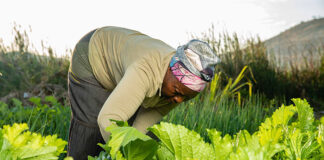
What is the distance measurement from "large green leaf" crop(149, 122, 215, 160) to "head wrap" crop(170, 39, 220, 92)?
1117 millimetres

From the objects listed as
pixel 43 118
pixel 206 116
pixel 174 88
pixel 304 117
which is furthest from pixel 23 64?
pixel 304 117

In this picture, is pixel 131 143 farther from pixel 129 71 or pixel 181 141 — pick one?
pixel 129 71

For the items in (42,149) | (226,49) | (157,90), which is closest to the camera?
(42,149)

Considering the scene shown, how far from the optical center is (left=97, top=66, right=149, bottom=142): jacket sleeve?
5.02 ft

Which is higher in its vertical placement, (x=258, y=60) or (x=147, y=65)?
(x=147, y=65)

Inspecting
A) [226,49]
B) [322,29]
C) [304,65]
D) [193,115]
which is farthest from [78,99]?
[322,29]

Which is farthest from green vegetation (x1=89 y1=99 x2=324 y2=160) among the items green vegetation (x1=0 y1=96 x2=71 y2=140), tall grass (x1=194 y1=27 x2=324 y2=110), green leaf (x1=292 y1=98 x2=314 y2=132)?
tall grass (x1=194 y1=27 x2=324 y2=110)

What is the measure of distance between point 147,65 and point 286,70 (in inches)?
230

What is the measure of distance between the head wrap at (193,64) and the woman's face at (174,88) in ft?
0.10

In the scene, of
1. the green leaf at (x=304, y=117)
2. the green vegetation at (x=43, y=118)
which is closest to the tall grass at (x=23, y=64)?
the green vegetation at (x=43, y=118)

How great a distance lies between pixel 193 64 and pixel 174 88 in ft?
0.64

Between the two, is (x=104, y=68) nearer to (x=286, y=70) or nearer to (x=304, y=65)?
(x=286, y=70)

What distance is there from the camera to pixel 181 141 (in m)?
0.61

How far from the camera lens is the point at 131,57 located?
1.73m
